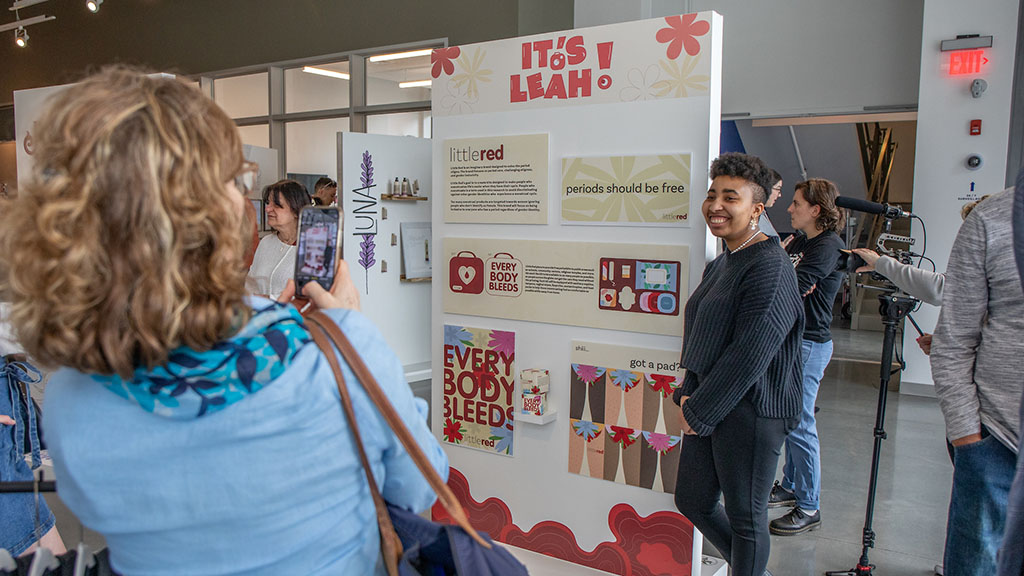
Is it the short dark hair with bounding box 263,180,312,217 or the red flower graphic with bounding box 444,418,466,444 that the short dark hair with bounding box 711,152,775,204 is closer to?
the red flower graphic with bounding box 444,418,466,444

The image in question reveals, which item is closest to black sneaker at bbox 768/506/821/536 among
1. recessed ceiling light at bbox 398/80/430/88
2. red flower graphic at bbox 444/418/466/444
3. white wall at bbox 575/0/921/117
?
red flower graphic at bbox 444/418/466/444

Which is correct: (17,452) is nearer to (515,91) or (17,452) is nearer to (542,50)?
(515,91)

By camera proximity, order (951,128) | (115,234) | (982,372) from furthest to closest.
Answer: (951,128) → (982,372) → (115,234)

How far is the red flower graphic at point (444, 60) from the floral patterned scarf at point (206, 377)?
2603mm

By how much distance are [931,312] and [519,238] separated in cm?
471

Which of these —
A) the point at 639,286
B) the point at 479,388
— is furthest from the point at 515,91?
the point at 479,388

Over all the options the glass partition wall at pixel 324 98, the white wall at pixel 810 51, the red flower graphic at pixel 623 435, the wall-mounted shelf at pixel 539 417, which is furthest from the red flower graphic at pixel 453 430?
the glass partition wall at pixel 324 98

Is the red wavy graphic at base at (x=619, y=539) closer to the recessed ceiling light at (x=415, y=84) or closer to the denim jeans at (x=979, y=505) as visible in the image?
the denim jeans at (x=979, y=505)

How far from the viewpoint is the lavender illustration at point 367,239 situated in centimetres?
549

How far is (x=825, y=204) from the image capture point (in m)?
3.53

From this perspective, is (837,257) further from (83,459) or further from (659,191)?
(83,459)

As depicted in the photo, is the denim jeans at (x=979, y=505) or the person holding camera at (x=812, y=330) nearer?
the denim jeans at (x=979, y=505)

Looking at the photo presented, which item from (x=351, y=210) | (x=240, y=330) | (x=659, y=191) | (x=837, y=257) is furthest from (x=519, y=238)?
(x=351, y=210)

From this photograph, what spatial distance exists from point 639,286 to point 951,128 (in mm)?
4852
